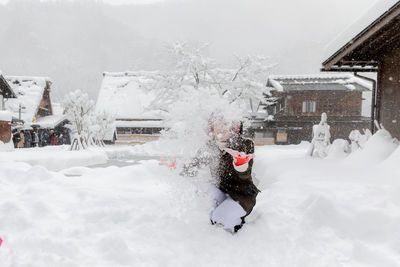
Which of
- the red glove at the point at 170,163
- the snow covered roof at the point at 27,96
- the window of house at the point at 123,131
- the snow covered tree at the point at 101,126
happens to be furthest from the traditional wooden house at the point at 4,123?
the red glove at the point at 170,163

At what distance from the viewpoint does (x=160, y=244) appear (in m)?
2.88

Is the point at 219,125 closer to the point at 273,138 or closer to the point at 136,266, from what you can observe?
the point at 136,266

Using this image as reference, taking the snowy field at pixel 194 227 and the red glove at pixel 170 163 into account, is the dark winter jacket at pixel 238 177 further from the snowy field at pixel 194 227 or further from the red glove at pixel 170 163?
the red glove at pixel 170 163

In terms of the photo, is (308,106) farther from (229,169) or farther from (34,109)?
(229,169)

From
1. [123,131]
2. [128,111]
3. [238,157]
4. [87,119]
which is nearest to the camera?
[238,157]

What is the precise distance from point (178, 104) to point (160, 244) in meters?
1.44

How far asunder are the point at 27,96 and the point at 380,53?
29958mm

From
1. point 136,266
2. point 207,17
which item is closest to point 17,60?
point 207,17

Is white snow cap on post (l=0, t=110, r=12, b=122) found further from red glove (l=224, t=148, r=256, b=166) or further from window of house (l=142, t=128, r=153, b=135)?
red glove (l=224, t=148, r=256, b=166)

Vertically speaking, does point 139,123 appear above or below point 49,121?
below

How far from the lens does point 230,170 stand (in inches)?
126

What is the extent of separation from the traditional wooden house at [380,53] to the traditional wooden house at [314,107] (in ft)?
61.6

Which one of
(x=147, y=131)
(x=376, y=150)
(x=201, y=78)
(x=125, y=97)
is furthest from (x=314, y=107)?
(x=376, y=150)

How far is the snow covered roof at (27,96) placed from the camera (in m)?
28.0
